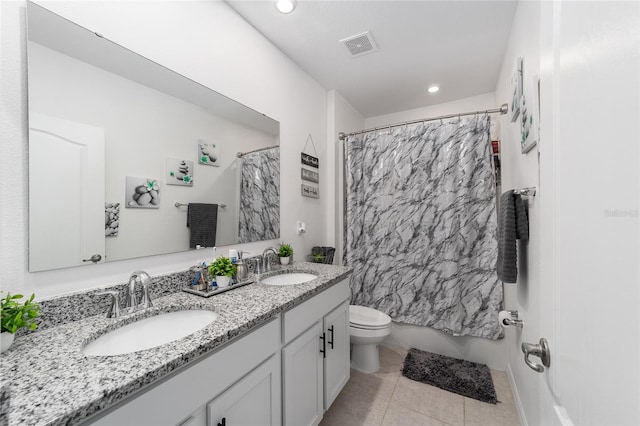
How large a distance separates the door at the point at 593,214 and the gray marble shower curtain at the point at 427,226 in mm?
1736

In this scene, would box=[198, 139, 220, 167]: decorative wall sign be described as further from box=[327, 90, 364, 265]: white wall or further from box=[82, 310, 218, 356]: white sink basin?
box=[327, 90, 364, 265]: white wall

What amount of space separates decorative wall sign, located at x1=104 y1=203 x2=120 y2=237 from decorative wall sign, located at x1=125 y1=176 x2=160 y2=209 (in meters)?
0.06

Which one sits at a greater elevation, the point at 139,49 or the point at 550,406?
the point at 139,49

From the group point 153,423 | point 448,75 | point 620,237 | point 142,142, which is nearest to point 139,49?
point 142,142

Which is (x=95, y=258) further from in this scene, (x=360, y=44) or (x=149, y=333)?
(x=360, y=44)

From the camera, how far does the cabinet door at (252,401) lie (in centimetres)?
88

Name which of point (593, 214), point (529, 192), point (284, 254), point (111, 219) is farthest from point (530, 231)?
point (111, 219)

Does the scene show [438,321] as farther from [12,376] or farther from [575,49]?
[12,376]

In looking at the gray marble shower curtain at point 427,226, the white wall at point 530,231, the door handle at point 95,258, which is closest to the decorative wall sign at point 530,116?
the white wall at point 530,231

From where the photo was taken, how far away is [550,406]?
23.4 inches

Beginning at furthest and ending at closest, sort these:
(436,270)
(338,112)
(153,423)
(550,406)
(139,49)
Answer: (338,112) → (436,270) → (139,49) → (153,423) → (550,406)

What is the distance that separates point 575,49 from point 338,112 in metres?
2.41

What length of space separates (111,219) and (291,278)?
1.05 metres

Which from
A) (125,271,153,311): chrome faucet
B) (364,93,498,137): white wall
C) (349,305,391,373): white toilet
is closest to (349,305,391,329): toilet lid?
(349,305,391,373): white toilet
